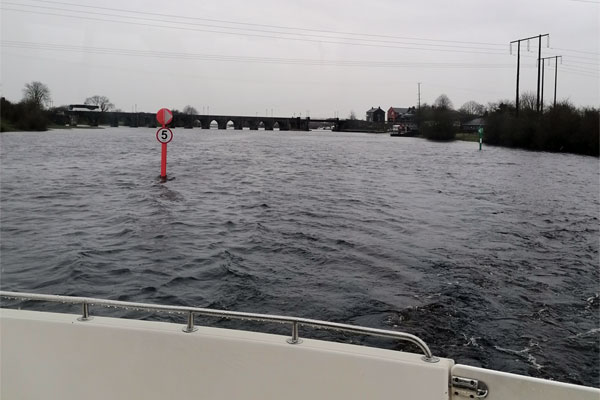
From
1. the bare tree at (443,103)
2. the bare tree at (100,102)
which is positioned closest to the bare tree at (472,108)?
the bare tree at (443,103)

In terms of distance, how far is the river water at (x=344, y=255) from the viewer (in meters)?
5.49

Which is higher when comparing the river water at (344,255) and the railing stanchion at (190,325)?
the railing stanchion at (190,325)

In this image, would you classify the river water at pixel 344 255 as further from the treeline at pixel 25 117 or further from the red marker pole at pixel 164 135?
the treeline at pixel 25 117

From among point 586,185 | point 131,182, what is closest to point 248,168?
point 131,182

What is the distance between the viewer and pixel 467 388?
2195 mm

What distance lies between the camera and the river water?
5.49 metres

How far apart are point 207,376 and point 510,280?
5.99 meters

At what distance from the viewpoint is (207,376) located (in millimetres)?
2443

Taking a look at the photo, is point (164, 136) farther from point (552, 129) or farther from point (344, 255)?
point (552, 129)

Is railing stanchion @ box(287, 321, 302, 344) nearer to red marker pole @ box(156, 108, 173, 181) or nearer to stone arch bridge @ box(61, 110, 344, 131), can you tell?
red marker pole @ box(156, 108, 173, 181)

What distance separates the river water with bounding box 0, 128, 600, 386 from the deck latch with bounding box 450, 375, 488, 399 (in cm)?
263

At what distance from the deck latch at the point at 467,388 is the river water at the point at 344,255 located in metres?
2.63

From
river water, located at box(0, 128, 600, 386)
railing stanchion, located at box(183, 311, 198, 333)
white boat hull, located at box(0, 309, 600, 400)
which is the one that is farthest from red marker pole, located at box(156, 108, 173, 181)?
railing stanchion, located at box(183, 311, 198, 333)

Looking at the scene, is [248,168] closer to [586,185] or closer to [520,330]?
[586,185]
